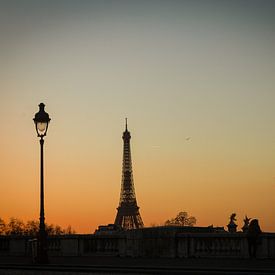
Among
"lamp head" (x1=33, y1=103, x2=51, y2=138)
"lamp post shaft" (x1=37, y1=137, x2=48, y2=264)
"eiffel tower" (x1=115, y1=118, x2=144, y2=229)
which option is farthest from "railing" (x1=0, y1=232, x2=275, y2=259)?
"eiffel tower" (x1=115, y1=118, x2=144, y2=229)

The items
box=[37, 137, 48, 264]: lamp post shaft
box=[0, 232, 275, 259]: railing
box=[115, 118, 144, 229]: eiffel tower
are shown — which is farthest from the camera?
box=[115, 118, 144, 229]: eiffel tower

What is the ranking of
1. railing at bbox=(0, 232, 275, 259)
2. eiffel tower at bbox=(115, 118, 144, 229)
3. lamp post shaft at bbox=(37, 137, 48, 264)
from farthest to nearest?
eiffel tower at bbox=(115, 118, 144, 229), railing at bbox=(0, 232, 275, 259), lamp post shaft at bbox=(37, 137, 48, 264)

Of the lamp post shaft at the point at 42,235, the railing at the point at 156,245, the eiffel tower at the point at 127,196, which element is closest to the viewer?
the lamp post shaft at the point at 42,235

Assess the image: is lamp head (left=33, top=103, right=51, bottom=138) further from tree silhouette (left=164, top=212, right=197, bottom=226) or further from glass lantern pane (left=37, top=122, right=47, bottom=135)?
tree silhouette (left=164, top=212, right=197, bottom=226)

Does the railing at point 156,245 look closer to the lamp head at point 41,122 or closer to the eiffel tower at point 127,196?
the lamp head at point 41,122

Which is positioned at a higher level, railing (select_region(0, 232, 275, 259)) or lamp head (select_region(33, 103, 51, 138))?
lamp head (select_region(33, 103, 51, 138))

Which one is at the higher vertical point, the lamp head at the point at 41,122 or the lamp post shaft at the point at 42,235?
the lamp head at the point at 41,122

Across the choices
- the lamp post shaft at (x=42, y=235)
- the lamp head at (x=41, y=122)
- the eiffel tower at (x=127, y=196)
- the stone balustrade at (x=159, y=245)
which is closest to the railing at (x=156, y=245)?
the stone balustrade at (x=159, y=245)

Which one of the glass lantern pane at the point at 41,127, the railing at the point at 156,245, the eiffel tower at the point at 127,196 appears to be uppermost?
the eiffel tower at the point at 127,196

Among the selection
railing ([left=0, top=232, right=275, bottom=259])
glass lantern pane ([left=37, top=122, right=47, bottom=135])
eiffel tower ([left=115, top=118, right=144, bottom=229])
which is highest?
eiffel tower ([left=115, top=118, right=144, bottom=229])

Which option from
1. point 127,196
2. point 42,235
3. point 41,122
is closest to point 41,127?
point 41,122

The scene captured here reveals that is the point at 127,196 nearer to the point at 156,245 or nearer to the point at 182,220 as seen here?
the point at 182,220

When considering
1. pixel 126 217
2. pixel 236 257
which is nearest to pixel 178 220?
pixel 126 217

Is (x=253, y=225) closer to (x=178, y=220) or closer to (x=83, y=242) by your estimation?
(x=83, y=242)
